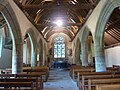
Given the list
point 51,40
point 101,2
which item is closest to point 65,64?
point 51,40

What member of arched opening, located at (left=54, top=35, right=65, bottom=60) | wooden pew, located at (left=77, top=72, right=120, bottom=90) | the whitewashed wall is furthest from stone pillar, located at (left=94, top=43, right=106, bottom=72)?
arched opening, located at (left=54, top=35, right=65, bottom=60)

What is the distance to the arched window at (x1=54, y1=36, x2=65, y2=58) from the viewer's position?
22812mm

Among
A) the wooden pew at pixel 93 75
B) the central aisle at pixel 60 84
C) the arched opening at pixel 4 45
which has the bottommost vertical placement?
the central aisle at pixel 60 84

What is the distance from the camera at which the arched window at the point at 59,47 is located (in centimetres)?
2281

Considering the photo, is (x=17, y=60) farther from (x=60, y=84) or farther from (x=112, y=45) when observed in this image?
(x=112, y=45)

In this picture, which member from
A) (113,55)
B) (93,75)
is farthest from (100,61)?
(113,55)

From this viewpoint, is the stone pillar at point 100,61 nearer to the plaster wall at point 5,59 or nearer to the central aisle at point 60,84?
the central aisle at point 60,84

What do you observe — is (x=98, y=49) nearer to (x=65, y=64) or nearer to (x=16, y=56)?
(x=16, y=56)

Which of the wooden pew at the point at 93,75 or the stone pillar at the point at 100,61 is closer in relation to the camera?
the wooden pew at the point at 93,75

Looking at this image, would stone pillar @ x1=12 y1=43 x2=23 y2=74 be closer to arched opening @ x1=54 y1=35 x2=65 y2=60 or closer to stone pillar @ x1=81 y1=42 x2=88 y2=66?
stone pillar @ x1=81 y1=42 x2=88 y2=66

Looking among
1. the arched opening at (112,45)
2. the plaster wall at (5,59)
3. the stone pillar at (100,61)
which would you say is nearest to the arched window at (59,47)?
the arched opening at (112,45)

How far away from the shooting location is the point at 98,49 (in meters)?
7.99

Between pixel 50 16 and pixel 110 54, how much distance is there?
265 inches

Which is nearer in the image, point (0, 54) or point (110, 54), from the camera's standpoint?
point (0, 54)
